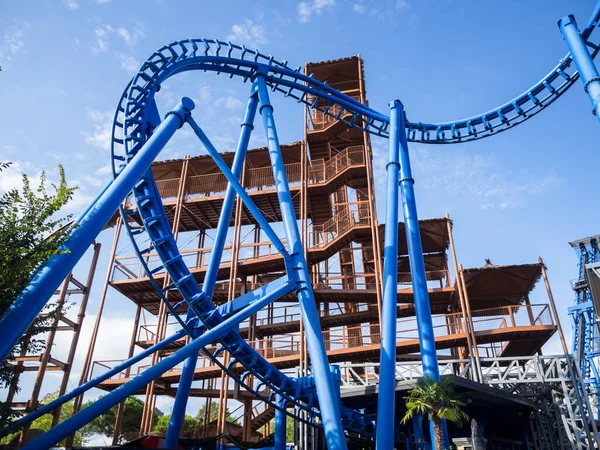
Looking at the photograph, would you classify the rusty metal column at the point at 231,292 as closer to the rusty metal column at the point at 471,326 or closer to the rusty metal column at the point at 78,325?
the rusty metal column at the point at 78,325

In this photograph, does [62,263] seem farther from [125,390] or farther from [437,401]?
[437,401]

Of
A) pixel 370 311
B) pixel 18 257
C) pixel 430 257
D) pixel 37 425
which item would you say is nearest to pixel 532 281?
pixel 430 257

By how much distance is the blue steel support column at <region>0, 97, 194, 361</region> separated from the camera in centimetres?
561

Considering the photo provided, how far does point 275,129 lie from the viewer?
1284cm

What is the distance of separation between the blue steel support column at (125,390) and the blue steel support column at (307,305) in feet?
1.51

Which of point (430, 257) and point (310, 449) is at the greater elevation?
point (430, 257)

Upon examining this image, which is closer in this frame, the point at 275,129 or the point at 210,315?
the point at 210,315

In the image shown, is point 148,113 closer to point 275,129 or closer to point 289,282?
point 275,129

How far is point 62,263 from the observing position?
625 cm

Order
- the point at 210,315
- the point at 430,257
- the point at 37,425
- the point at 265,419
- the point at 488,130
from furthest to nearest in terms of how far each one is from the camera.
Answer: the point at 37,425, the point at 430,257, the point at 265,419, the point at 488,130, the point at 210,315

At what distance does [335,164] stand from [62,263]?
720 inches

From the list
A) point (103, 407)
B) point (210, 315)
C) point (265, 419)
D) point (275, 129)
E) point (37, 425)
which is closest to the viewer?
point (103, 407)

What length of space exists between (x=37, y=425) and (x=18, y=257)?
144 feet

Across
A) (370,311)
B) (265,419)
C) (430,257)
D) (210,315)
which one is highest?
(430,257)
